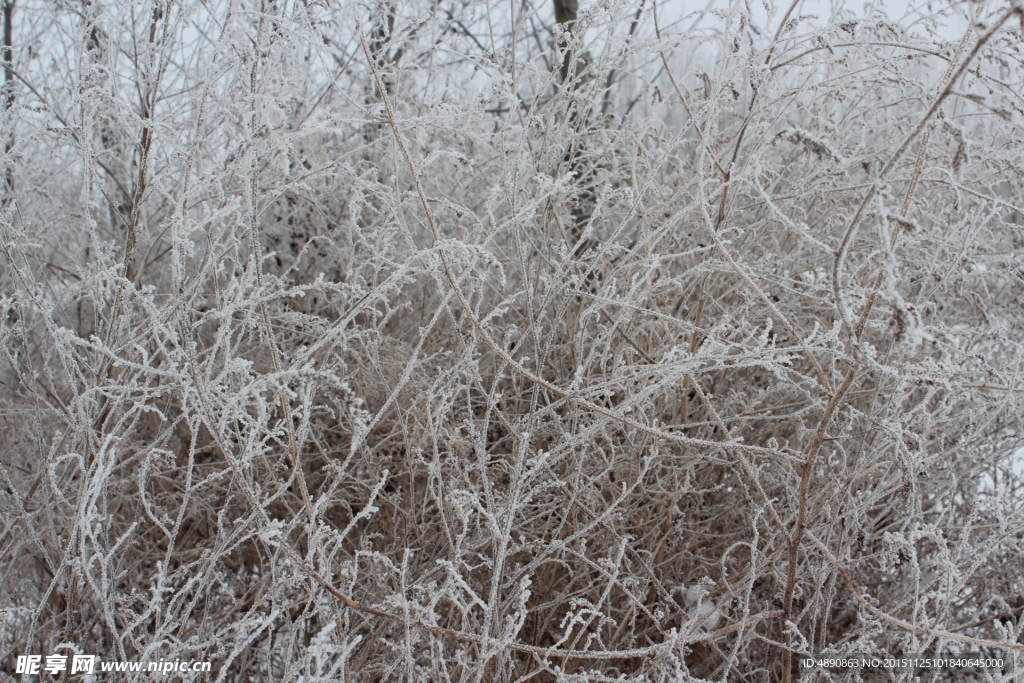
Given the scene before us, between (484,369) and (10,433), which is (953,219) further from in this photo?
(10,433)

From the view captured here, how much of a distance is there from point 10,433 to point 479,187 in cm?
201

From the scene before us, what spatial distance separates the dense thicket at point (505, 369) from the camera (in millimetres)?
1432

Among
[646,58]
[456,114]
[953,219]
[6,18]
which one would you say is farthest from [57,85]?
[953,219]

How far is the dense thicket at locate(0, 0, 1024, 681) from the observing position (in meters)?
1.43

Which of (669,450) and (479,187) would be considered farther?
(479,187)

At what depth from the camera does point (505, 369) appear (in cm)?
222

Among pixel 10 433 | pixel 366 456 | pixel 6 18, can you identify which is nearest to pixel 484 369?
pixel 366 456

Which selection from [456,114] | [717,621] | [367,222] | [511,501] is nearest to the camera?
[511,501]

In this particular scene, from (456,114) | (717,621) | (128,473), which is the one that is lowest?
(717,621)

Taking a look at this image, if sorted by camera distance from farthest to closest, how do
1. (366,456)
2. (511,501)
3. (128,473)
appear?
(128,473) → (366,456) → (511,501)

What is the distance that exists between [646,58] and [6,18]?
11.3 feet

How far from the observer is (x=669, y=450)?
213cm

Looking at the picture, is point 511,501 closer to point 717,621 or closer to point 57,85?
point 717,621

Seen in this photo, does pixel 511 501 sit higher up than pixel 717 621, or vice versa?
pixel 511 501
